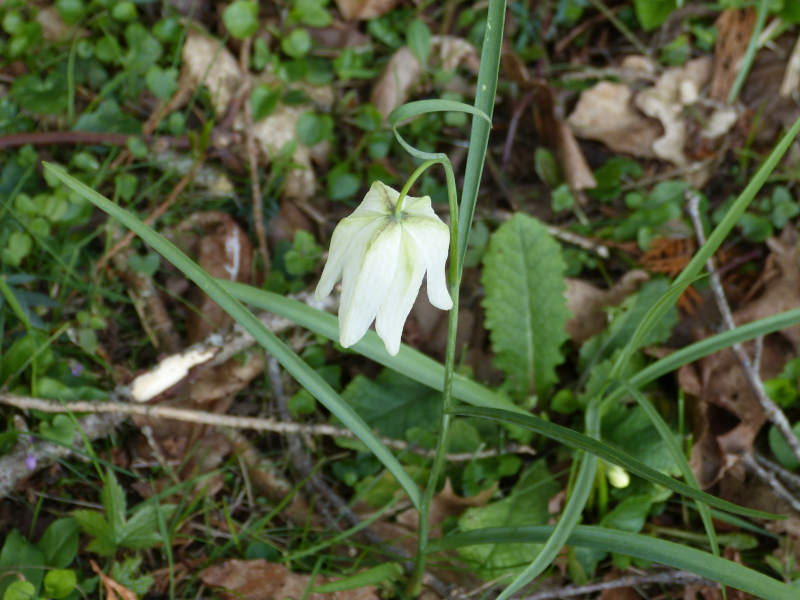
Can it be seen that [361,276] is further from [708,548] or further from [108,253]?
[708,548]

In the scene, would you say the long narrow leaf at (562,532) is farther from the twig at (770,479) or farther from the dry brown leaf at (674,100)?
the dry brown leaf at (674,100)

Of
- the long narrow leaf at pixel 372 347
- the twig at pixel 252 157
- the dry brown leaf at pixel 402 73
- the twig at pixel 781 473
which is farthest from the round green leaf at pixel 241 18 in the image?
the twig at pixel 781 473

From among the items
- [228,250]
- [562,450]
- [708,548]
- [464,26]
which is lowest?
[708,548]

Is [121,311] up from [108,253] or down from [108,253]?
down

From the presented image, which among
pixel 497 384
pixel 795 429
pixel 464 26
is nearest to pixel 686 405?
pixel 795 429

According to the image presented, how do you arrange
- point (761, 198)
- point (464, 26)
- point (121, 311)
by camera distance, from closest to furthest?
point (121, 311) < point (761, 198) < point (464, 26)

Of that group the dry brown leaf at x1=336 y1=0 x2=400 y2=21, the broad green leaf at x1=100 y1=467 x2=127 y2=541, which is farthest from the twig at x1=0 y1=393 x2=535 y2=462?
the dry brown leaf at x1=336 y1=0 x2=400 y2=21
